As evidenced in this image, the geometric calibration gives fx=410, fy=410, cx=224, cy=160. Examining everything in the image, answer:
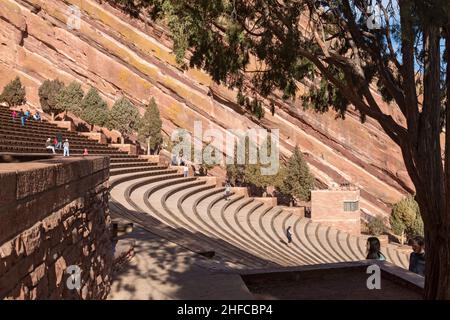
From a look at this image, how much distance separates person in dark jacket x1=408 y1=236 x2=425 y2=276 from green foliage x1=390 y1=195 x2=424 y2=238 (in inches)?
1136

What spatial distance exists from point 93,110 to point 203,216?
843 inches

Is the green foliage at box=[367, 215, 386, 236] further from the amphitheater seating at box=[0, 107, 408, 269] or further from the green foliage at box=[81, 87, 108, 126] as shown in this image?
the green foliage at box=[81, 87, 108, 126]

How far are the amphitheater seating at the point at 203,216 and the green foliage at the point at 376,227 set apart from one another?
526 cm

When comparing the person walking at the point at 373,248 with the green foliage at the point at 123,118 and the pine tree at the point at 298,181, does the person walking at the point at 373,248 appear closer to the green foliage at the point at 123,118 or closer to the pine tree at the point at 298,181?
the pine tree at the point at 298,181

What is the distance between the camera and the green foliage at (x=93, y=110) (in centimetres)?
3603

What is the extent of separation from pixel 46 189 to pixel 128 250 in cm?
486

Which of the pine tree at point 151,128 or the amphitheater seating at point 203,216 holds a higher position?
the pine tree at point 151,128

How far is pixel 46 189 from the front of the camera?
329 cm

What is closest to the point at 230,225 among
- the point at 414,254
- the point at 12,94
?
the point at 414,254

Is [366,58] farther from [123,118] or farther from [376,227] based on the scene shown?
[123,118]

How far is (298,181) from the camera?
36.6m

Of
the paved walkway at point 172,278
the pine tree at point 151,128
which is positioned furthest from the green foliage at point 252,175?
the paved walkway at point 172,278

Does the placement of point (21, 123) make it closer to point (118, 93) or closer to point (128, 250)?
point (128, 250)
